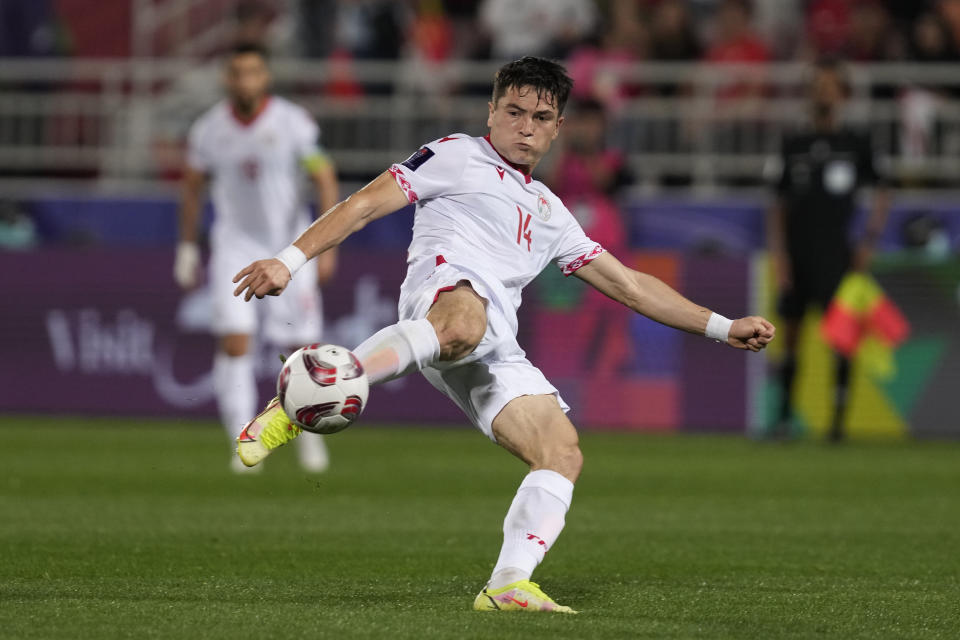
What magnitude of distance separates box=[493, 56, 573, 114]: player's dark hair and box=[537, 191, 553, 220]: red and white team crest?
1.13ft

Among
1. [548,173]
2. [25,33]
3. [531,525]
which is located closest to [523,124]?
[531,525]

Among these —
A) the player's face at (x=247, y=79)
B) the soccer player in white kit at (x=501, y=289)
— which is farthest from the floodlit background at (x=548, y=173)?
the soccer player in white kit at (x=501, y=289)

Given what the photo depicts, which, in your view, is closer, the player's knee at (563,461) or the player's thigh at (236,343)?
the player's knee at (563,461)

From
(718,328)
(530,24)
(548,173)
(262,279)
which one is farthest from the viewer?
(530,24)

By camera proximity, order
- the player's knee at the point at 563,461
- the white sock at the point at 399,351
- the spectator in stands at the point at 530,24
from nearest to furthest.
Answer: the white sock at the point at 399,351 → the player's knee at the point at 563,461 → the spectator in stands at the point at 530,24

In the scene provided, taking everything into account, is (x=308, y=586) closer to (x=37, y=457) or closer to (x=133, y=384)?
(x=37, y=457)

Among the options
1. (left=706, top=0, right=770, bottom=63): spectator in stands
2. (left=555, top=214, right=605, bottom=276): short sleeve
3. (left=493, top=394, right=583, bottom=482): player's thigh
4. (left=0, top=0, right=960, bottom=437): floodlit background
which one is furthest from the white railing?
(left=493, top=394, right=583, bottom=482): player's thigh

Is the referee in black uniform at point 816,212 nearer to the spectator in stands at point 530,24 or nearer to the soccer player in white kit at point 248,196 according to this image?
the spectator in stands at point 530,24

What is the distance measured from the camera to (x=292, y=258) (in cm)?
543

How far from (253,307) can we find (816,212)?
4.99m

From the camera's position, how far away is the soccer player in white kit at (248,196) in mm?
11328

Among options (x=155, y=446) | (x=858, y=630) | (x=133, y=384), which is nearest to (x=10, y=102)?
(x=133, y=384)

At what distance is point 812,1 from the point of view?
18.4 metres

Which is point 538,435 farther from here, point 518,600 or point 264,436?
point 264,436
